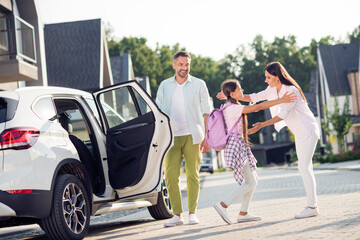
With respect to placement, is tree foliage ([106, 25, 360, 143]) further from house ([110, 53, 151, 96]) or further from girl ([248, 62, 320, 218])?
girl ([248, 62, 320, 218])

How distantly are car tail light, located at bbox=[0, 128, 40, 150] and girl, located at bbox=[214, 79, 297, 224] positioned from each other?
2.53 m

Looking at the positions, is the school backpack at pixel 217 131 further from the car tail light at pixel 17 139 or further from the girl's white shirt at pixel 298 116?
the car tail light at pixel 17 139

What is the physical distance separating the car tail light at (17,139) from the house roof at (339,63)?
5113 centimetres

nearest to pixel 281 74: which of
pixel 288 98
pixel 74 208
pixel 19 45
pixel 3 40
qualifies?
pixel 288 98

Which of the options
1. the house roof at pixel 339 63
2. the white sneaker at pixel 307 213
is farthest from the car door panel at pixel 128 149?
the house roof at pixel 339 63

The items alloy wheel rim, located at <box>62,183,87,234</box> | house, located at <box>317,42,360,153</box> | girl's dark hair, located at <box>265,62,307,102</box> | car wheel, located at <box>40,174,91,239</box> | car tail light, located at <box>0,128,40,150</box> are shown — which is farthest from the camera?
house, located at <box>317,42,360,153</box>

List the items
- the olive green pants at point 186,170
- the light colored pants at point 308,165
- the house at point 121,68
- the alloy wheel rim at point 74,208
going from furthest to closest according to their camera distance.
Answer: the house at point 121,68 < the olive green pants at point 186,170 < the light colored pants at point 308,165 < the alloy wheel rim at point 74,208

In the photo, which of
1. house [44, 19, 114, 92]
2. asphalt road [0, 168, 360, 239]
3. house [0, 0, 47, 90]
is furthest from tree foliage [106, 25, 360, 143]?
asphalt road [0, 168, 360, 239]

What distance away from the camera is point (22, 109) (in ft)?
23.4

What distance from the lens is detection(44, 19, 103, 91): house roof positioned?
2911cm

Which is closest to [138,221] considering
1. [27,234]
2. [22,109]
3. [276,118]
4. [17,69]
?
[27,234]

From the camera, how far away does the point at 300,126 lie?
8.47 m

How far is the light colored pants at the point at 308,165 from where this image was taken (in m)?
8.33

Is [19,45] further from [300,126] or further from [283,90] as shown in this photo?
[300,126]
